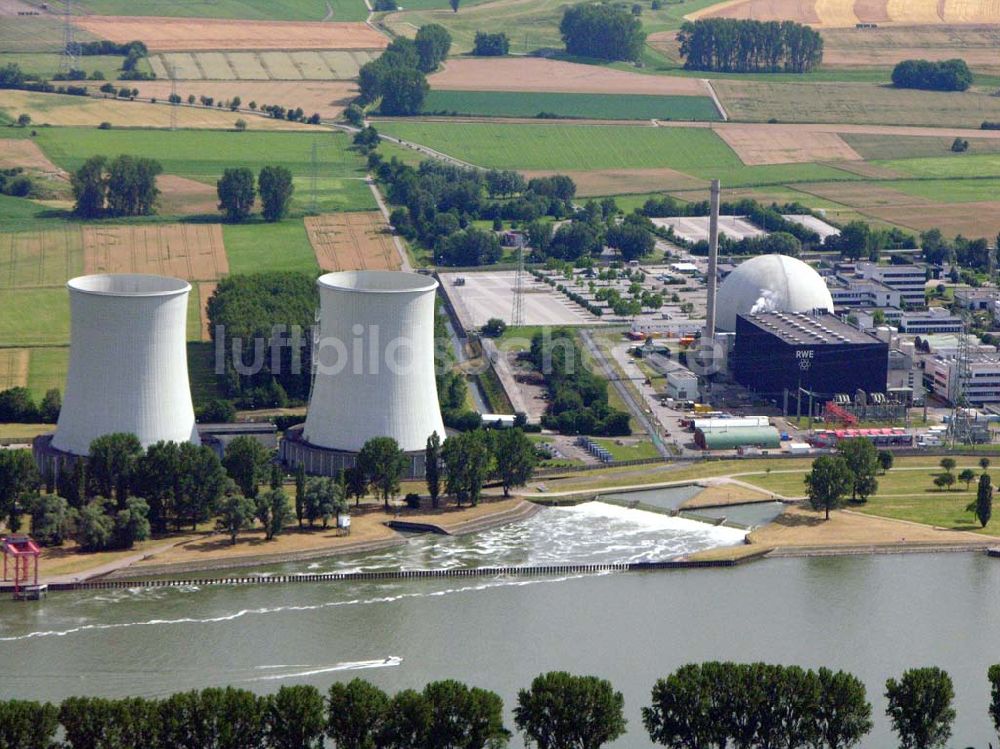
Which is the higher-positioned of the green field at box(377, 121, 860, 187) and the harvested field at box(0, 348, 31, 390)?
the green field at box(377, 121, 860, 187)

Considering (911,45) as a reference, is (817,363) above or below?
below

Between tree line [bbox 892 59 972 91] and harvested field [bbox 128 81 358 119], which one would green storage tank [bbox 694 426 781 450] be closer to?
harvested field [bbox 128 81 358 119]

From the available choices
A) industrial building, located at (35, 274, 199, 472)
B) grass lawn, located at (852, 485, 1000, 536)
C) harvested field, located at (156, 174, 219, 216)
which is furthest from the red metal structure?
harvested field, located at (156, 174, 219, 216)

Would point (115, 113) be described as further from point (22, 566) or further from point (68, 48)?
point (22, 566)

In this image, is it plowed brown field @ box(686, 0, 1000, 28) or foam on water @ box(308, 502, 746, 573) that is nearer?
foam on water @ box(308, 502, 746, 573)

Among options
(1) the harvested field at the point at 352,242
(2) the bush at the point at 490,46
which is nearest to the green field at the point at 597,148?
(1) the harvested field at the point at 352,242

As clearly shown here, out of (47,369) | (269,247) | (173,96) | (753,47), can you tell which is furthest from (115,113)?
(47,369)
